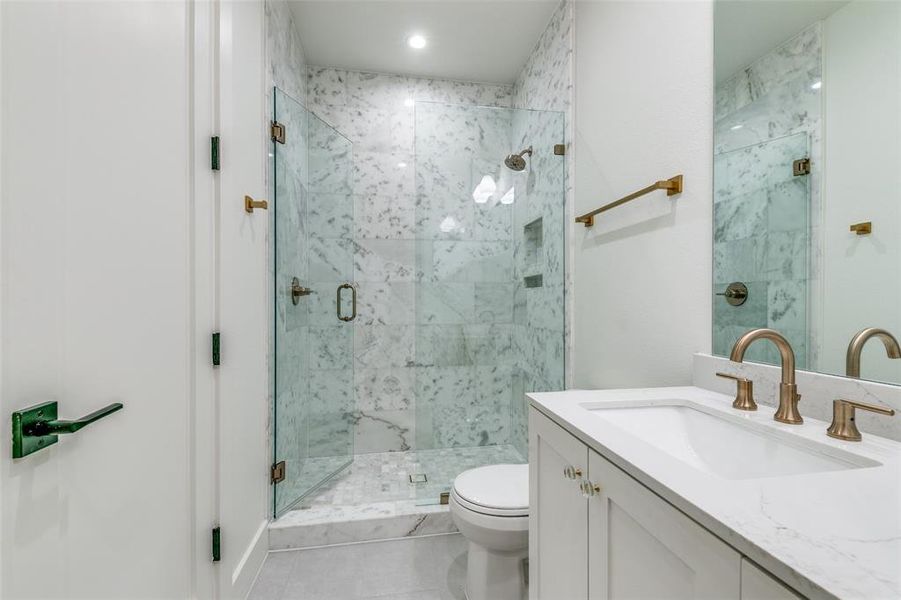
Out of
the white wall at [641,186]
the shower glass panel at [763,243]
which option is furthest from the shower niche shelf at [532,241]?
the shower glass panel at [763,243]

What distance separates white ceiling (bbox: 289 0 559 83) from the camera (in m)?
2.16

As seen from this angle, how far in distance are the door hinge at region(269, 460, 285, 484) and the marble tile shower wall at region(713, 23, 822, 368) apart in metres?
1.88

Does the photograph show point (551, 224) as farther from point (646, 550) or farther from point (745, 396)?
point (646, 550)

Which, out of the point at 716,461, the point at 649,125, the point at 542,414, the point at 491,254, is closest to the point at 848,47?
the point at 649,125

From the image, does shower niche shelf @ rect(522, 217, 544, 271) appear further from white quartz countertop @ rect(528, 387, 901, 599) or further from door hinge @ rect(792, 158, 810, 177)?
white quartz countertop @ rect(528, 387, 901, 599)

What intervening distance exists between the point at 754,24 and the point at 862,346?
91cm

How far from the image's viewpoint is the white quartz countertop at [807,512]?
37 centimetres

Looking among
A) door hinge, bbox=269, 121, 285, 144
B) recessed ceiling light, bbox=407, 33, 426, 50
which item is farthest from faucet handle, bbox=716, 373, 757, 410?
recessed ceiling light, bbox=407, 33, 426, 50

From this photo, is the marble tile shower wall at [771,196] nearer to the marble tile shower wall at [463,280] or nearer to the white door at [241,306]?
the marble tile shower wall at [463,280]

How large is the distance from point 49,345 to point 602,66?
6.87ft

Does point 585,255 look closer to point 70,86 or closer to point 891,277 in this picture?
point 891,277

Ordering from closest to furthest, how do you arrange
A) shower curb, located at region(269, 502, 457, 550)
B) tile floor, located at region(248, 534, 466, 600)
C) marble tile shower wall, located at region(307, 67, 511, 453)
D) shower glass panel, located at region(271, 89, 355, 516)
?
1. tile floor, located at region(248, 534, 466, 600)
2. shower curb, located at region(269, 502, 457, 550)
3. shower glass panel, located at region(271, 89, 355, 516)
4. marble tile shower wall, located at region(307, 67, 511, 453)

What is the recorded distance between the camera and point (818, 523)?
46cm

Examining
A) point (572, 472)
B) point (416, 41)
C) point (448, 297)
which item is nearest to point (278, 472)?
point (448, 297)
